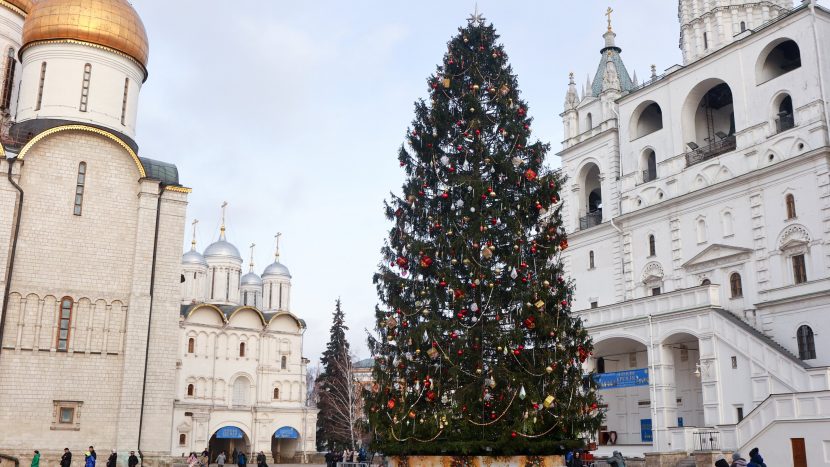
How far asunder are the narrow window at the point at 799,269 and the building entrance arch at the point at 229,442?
30.6m

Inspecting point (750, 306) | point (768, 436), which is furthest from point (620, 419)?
point (768, 436)

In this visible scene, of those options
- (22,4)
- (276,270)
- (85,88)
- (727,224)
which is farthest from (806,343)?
(276,270)

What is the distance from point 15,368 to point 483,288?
14.5 meters

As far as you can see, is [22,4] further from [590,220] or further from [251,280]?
[251,280]

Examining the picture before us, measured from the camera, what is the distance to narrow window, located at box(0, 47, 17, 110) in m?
29.0

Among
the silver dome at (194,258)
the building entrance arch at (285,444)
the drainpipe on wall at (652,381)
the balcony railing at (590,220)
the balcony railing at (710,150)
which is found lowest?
the building entrance arch at (285,444)

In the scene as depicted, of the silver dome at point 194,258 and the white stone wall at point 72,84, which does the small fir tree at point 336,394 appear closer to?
the silver dome at point 194,258

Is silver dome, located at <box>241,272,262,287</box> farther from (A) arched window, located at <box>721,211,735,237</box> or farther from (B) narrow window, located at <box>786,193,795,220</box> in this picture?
(B) narrow window, located at <box>786,193,795,220</box>

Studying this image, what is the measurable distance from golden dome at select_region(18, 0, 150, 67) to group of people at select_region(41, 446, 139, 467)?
42.2ft

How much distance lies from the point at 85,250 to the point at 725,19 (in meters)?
25.0

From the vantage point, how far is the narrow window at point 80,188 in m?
23.3

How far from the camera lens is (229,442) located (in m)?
46.2

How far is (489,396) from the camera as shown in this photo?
542 inches

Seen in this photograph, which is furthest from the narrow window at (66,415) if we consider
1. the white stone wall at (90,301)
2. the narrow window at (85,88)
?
the narrow window at (85,88)
